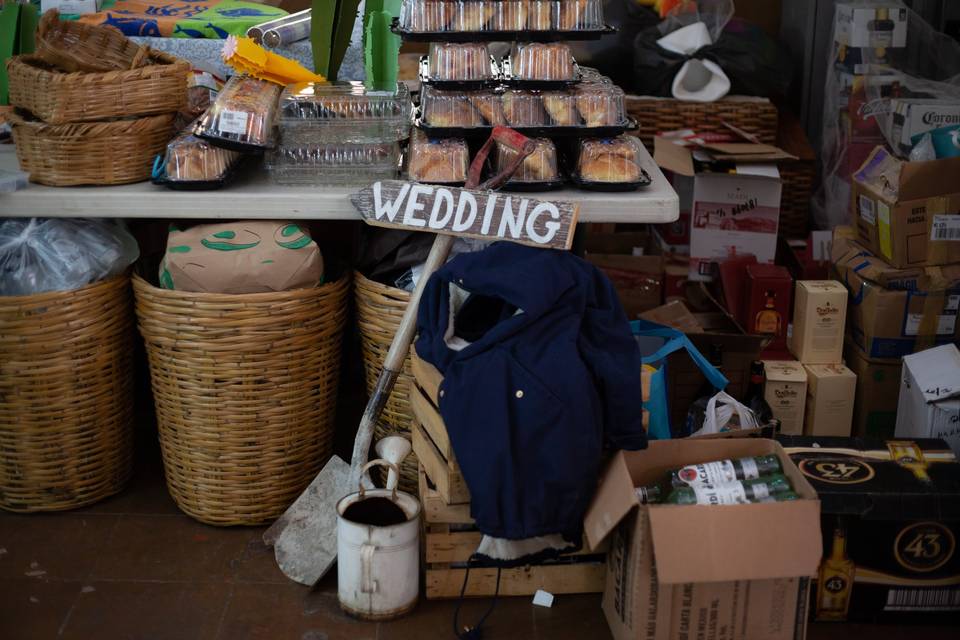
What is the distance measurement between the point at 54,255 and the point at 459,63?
1.23 m

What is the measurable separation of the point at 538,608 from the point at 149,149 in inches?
65.0

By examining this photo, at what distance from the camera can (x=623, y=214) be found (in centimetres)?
297

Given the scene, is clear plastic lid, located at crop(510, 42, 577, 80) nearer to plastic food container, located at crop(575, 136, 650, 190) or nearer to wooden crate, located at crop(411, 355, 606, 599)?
plastic food container, located at crop(575, 136, 650, 190)

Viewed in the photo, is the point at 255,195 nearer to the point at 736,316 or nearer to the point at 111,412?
the point at 111,412

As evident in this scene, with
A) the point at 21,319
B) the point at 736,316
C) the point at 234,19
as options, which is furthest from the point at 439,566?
the point at 234,19

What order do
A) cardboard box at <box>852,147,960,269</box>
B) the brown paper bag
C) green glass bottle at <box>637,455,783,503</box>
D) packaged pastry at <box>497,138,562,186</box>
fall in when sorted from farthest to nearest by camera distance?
1. cardboard box at <box>852,147,960,269</box>
2. packaged pastry at <box>497,138,562,186</box>
3. the brown paper bag
4. green glass bottle at <box>637,455,783,503</box>

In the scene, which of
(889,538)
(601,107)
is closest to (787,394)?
(889,538)

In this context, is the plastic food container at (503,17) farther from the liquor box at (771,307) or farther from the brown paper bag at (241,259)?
the liquor box at (771,307)

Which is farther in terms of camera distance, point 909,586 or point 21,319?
point 21,319

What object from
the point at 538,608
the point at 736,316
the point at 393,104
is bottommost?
the point at 538,608

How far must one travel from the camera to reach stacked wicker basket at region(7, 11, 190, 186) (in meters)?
2.96

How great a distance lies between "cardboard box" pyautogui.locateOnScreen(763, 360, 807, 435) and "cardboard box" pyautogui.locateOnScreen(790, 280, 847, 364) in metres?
0.10

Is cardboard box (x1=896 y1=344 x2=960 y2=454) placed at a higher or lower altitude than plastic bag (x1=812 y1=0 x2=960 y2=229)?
lower

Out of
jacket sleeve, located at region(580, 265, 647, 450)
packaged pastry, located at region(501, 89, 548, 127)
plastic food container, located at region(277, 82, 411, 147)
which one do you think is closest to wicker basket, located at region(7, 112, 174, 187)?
plastic food container, located at region(277, 82, 411, 147)
